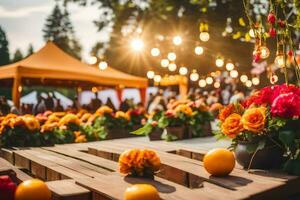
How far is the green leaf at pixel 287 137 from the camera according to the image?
2820 millimetres

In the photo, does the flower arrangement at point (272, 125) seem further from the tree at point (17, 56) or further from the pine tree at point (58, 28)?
the pine tree at point (58, 28)

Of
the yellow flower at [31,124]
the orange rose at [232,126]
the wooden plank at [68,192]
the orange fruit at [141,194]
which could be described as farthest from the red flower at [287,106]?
the yellow flower at [31,124]

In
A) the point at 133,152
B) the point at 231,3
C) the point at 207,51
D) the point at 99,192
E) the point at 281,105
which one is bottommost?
the point at 99,192

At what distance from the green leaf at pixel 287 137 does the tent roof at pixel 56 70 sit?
30.3 ft

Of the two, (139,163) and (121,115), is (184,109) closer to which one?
(121,115)

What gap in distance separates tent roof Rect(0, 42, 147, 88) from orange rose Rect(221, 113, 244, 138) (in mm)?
8879

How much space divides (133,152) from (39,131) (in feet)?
9.81

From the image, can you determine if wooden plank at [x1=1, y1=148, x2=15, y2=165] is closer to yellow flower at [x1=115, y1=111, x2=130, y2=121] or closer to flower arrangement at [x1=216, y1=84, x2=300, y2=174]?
flower arrangement at [x1=216, y1=84, x2=300, y2=174]

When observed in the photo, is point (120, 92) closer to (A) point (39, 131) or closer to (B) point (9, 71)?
(B) point (9, 71)

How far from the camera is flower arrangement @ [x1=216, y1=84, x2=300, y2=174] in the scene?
2873mm

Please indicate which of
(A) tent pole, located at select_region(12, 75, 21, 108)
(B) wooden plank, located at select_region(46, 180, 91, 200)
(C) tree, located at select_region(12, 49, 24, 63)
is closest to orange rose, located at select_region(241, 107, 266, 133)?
(B) wooden plank, located at select_region(46, 180, 91, 200)

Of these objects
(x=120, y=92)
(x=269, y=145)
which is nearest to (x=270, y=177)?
(x=269, y=145)

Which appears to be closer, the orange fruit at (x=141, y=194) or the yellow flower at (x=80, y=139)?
the orange fruit at (x=141, y=194)

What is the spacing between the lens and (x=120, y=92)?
711 inches
